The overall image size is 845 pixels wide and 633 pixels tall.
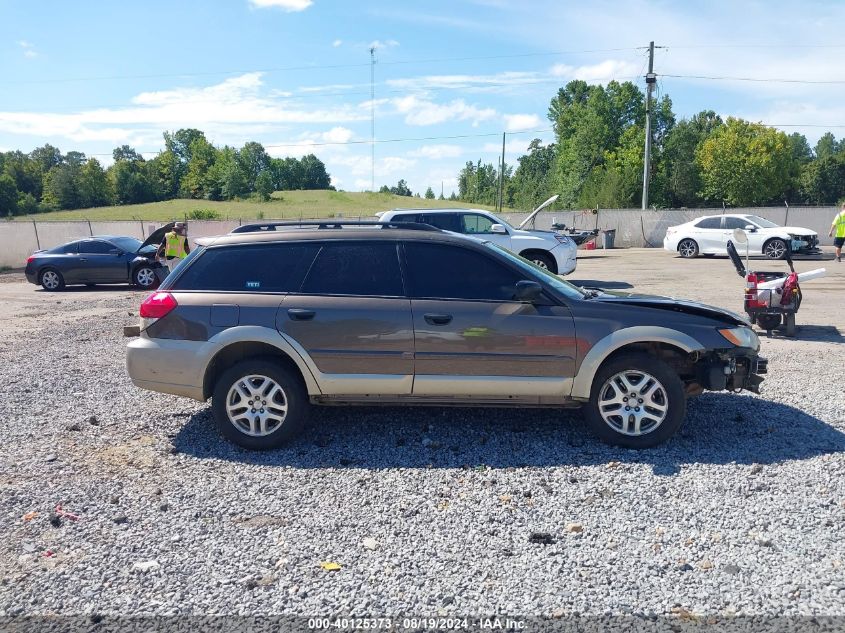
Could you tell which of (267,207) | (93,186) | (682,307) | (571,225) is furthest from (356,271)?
(93,186)

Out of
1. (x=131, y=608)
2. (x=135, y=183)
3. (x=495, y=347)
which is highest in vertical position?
(x=135, y=183)

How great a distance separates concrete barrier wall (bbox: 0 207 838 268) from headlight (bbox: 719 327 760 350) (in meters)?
26.9

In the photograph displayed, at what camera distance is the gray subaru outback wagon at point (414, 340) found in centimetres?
513

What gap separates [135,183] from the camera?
107 meters

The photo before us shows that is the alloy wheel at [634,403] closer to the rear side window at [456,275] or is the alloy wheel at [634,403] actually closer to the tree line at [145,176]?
the rear side window at [456,275]

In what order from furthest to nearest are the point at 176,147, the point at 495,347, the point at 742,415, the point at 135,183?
the point at 176,147
the point at 135,183
the point at 742,415
the point at 495,347

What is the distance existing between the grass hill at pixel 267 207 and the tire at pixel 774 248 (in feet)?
188

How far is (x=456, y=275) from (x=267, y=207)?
89.9 meters

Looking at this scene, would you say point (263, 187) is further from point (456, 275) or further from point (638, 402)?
point (638, 402)

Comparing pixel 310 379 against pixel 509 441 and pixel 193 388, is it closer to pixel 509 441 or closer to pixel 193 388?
pixel 193 388

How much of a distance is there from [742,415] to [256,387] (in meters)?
4.15

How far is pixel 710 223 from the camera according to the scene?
23703 mm

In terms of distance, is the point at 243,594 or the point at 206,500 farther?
the point at 206,500

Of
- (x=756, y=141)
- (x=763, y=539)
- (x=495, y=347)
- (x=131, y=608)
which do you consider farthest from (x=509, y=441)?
(x=756, y=141)
